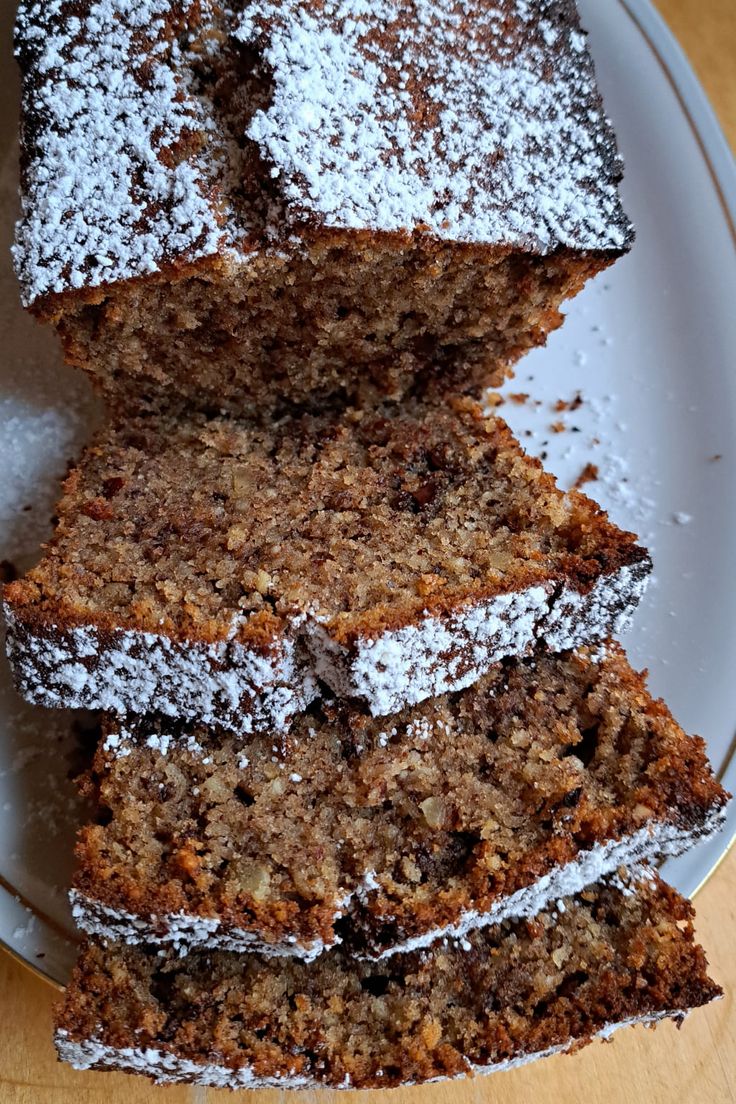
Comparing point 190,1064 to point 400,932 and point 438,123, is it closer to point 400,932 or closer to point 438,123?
point 400,932

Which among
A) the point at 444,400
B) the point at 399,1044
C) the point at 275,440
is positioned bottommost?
the point at 399,1044

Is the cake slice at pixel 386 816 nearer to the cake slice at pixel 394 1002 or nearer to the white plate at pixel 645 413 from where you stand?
the cake slice at pixel 394 1002

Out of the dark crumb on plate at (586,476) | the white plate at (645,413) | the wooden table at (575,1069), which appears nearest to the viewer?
the wooden table at (575,1069)

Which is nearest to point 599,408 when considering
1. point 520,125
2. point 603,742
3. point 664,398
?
point 664,398

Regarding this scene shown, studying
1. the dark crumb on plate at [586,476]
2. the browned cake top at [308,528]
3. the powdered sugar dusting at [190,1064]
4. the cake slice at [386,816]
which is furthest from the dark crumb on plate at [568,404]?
the powdered sugar dusting at [190,1064]

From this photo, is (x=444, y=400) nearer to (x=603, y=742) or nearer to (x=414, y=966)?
(x=603, y=742)

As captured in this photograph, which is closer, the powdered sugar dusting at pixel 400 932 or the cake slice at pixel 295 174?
the powdered sugar dusting at pixel 400 932
